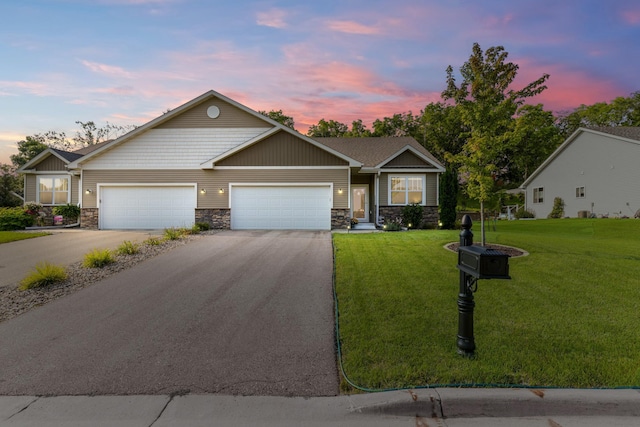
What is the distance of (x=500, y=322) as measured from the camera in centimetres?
427

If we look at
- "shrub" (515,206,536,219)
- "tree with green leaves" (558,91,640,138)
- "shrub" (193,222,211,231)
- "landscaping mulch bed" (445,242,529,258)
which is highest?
"tree with green leaves" (558,91,640,138)

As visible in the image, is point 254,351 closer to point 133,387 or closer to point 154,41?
point 133,387

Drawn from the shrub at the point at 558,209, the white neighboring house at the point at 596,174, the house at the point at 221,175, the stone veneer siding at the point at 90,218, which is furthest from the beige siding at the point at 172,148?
the shrub at the point at 558,209

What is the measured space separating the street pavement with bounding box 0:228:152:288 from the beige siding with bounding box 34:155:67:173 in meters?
7.69

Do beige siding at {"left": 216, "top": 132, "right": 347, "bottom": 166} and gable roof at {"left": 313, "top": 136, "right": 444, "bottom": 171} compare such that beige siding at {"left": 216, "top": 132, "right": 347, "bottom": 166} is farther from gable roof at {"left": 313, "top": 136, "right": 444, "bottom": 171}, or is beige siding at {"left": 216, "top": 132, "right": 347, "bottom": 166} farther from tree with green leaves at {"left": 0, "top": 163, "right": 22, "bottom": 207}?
tree with green leaves at {"left": 0, "top": 163, "right": 22, "bottom": 207}

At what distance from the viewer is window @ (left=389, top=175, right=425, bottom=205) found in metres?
18.2

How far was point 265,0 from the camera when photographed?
1045 centimetres

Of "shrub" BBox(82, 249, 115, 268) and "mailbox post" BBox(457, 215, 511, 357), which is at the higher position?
"mailbox post" BBox(457, 215, 511, 357)

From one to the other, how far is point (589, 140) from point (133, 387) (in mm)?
28824

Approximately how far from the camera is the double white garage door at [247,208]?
15641 millimetres

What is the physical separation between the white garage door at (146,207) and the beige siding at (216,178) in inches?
17.3

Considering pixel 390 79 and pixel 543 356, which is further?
pixel 390 79

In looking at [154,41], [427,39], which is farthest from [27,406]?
[427,39]

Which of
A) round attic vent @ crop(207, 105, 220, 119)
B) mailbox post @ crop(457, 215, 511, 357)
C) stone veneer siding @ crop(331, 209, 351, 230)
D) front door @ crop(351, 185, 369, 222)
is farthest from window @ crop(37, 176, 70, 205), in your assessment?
mailbox post @ crop(457, 215, 511, 357)
